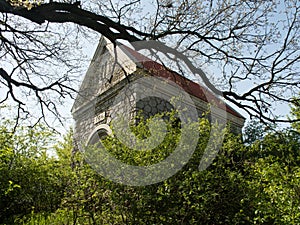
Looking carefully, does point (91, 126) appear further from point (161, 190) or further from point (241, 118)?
point (161, 190)

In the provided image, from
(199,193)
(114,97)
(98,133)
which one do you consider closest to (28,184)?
(98,133)

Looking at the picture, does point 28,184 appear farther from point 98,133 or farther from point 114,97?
point 114,97

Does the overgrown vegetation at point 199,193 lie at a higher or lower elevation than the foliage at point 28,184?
lower

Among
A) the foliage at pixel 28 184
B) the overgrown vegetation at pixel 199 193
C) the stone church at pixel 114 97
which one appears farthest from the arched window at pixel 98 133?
the overgrown vegetation at pixel 199 193

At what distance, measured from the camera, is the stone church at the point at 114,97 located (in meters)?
8.63

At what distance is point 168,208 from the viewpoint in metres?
4.28

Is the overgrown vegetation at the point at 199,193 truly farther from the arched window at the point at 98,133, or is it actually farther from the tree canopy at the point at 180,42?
the arched window at the point at 98,133

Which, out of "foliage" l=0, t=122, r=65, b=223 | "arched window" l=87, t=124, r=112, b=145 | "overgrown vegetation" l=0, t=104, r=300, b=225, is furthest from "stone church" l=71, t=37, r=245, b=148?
"overgrown vegetation" l=0, t=104, r=300, b=225

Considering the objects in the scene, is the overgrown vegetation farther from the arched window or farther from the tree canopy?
the arched window

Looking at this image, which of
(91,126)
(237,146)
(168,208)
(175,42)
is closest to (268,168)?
(237,146)

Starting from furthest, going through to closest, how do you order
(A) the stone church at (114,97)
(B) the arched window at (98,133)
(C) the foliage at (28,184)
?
1. (B) the arched window at (98,133)
2. (A) the stone church at (114,97)
3. (C) the foliage at (28,184)

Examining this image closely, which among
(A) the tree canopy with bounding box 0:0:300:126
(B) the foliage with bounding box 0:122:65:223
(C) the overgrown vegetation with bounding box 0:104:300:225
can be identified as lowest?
(C) the overgrown vegetation with bounding box 0:104:300:225

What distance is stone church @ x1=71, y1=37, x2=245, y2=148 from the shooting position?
28.3 feet

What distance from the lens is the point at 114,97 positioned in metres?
9.66
